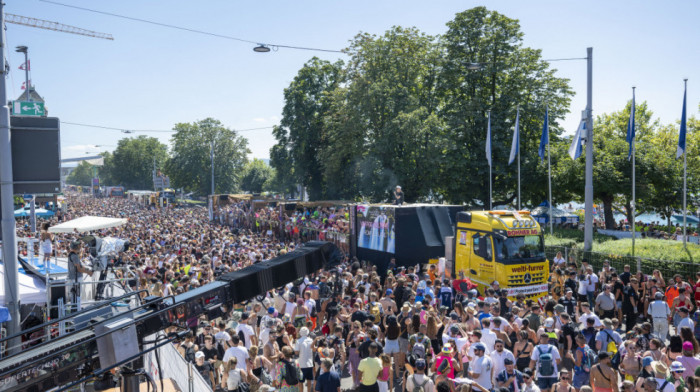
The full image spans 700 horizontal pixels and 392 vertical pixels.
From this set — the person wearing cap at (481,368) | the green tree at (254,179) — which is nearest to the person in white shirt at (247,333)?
the person wearing cap at (481,368)

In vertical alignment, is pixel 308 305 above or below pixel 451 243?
below

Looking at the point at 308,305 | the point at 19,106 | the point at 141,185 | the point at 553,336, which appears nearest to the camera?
the point at 19,106

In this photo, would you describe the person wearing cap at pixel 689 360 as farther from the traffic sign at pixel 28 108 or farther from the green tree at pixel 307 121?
the green tree at pixel 307 121

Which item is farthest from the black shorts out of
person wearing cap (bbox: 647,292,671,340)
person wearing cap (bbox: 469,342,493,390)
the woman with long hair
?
person wearing cap (bbox: 647,292,671,340)

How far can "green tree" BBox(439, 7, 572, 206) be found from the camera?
2959 centimetres

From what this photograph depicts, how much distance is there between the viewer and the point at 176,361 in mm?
8859

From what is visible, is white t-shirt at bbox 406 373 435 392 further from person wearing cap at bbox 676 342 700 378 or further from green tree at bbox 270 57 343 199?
green tree at bbox 270 57 343 199

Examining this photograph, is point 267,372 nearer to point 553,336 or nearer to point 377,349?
point 377,349

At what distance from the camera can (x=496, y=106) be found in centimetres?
3025

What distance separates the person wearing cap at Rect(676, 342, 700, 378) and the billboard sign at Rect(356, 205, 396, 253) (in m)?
9.94

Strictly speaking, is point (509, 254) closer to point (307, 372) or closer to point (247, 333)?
point (307, 372)

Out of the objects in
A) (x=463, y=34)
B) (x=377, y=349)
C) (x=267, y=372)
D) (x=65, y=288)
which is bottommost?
(x=267, y=372)

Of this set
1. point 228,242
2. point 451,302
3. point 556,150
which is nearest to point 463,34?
point 556,150

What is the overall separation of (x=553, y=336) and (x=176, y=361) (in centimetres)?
667
